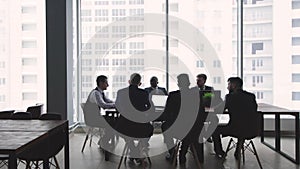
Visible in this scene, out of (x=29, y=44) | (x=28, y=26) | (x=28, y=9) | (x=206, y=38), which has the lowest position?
(x=29, y=44)

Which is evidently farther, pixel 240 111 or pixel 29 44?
pixel 29 44

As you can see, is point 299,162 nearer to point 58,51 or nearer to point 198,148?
point 198,148

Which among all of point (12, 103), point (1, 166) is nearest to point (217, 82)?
point (12, 103)

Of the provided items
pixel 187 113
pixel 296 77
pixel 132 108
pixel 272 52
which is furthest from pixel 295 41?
pixel 132 108

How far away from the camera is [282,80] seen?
765cm

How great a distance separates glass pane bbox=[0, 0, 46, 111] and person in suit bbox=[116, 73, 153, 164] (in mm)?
2621

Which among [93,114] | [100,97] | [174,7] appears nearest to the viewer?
[93,114]

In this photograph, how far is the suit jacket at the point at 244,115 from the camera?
4.58m

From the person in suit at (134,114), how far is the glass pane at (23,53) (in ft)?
8.60

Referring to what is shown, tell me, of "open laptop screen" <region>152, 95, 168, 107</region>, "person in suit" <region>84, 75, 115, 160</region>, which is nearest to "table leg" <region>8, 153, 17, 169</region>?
"person in suit" <region>84, 75, 115, 160</region>

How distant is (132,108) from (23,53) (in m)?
3.30

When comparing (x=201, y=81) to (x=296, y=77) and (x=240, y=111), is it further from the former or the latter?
(x=296, y=77)

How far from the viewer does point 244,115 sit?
4.59 meters

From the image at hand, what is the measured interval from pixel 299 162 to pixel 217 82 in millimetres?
3250
